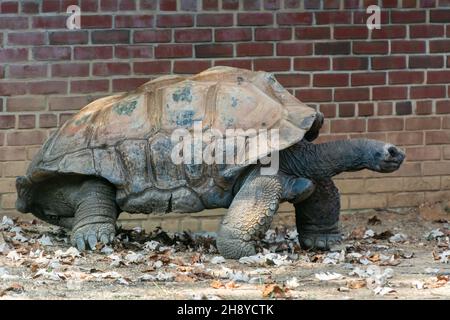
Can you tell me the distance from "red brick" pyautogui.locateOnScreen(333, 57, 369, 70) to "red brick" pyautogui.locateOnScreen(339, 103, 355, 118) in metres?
0.34

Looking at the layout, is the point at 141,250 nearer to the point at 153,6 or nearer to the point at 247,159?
the point at 247,159

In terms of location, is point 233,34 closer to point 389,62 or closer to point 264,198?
point 389,62

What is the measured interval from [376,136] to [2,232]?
3562mm

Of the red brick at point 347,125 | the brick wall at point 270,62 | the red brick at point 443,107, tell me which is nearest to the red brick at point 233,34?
the brick wall at point 270,62

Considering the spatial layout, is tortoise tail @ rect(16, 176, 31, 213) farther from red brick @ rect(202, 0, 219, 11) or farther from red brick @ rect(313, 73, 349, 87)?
red brick @ rect(313, 73, 349, 87)

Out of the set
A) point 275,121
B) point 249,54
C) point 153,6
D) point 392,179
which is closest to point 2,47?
point 153,6

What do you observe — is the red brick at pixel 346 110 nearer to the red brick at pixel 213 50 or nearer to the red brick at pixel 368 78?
the red brick at pixel 368 78

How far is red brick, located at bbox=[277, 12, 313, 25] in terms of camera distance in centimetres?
1014

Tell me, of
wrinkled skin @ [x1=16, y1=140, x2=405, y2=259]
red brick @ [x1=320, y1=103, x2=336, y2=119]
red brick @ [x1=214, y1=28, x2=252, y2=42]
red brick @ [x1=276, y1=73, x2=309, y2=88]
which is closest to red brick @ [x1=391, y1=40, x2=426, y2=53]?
red brick @ [x1=320, y1=103, x2=336, y2=119]

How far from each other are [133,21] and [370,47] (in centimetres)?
220

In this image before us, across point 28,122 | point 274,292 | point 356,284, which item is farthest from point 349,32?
point 274,292

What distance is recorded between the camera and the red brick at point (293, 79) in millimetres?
10141

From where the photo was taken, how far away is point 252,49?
33.2 feet

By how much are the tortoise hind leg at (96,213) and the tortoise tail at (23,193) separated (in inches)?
21.0
